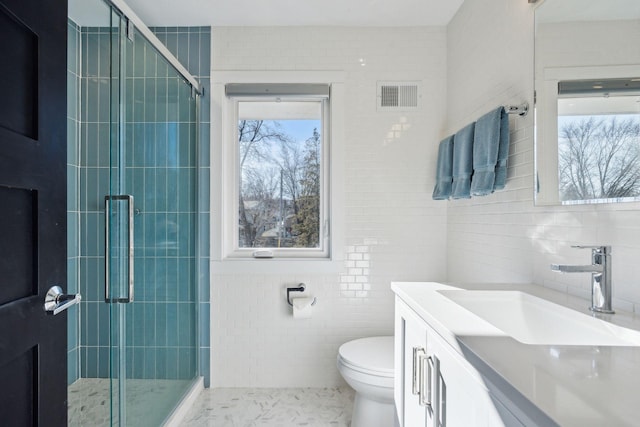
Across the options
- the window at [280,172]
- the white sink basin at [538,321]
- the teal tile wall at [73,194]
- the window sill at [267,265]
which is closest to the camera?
the white sink basin at [538,321]

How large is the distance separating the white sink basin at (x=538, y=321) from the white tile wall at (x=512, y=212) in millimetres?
175

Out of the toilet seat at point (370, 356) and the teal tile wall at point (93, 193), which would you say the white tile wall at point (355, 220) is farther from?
the teal tile wall at point (93, 193)

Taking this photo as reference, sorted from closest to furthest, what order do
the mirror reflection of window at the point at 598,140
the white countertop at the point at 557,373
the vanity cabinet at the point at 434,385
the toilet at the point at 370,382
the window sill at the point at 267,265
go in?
1. the white countertop at the point at 557,373
2. the vanity cabinet at the point at 434,385
3. the mirror reflection of window at the point at 598,140
4. the toilet at the point at 370,382
5. the window sill at the point at 267,265

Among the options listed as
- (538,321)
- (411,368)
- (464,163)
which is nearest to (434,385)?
(411,368)

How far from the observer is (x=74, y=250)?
53.8 inches

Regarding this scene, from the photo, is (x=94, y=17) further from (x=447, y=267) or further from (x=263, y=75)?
(x=447, y=267)

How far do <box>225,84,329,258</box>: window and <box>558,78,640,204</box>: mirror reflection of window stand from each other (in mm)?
1440

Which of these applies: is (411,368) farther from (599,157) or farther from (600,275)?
(599,157)

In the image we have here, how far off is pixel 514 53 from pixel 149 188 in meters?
1.78

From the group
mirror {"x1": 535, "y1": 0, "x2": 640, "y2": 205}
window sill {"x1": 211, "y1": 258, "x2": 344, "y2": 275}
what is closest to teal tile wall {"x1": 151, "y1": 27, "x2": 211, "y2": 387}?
window sill {"x1": 211, "y1": 258, "x2": 344, "y2": 275}

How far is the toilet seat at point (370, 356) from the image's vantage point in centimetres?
165

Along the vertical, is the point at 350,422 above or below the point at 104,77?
below

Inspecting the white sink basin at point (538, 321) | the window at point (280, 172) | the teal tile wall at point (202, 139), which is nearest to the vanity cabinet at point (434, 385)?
the white sink basin at point (538, 321)

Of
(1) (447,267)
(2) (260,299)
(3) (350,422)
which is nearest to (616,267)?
(1) (447,267)
